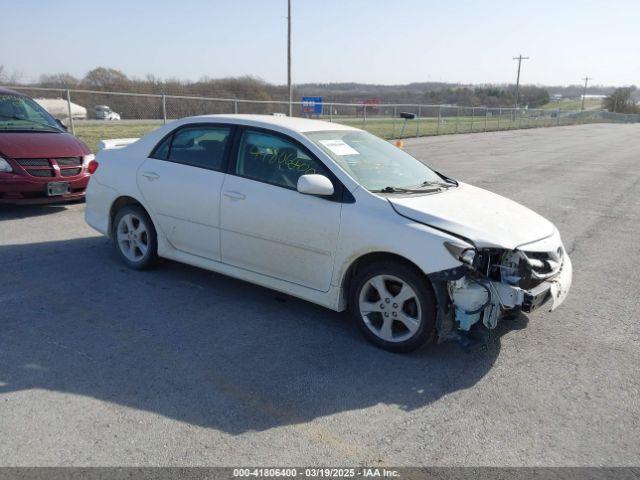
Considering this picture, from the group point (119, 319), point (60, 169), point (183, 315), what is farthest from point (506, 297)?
point (60, 169)

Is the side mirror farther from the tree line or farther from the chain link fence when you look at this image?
the tree line

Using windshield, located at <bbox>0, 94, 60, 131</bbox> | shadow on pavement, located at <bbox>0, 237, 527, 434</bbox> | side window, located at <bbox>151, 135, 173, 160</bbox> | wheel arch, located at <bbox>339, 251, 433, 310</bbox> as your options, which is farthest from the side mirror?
windshield, located at <bbox>0, 94, 60, 131</bbox>

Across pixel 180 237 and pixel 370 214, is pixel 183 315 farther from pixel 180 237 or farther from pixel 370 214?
pixel 370 214

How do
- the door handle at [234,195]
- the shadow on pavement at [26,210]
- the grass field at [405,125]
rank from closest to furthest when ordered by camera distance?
1. the door handle at [234,195]
2. the shadow on pavement at [26,210]
3. the grass field at [405,125]

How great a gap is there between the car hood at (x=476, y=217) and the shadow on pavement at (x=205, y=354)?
2.76 ft

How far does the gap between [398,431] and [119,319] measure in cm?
247

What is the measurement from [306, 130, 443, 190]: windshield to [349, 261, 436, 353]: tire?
0.74m

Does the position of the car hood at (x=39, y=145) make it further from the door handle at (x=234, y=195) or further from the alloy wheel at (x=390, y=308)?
the alloy wheel at (x=390, y=308)

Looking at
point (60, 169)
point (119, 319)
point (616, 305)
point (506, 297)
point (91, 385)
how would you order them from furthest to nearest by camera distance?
1. point (60, 169)
2. point (616, 305)
3. point (119, 319)
4. point (506, 297)
5. point (91, 385)

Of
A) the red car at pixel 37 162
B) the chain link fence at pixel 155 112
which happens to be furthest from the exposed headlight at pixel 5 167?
the chain link fence at pixel 155 112

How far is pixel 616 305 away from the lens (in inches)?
207

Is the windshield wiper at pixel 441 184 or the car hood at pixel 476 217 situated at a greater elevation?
the windshield wiper at pixel 441 184

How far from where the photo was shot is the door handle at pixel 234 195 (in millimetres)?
4773

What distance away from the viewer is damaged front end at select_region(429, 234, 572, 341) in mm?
3801
